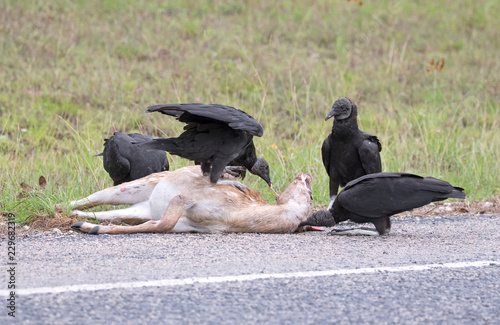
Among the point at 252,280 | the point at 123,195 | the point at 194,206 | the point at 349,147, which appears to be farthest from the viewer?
the point at 349,147

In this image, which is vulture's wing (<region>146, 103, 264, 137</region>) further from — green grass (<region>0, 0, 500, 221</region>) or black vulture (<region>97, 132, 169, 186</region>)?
green grass (<region>0, 0, 500, 221</region>)

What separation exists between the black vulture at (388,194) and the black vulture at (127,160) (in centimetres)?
177

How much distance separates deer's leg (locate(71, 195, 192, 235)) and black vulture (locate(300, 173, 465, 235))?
1019 millimetres

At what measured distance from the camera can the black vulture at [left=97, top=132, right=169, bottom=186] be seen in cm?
589

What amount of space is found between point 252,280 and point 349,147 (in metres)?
2.66

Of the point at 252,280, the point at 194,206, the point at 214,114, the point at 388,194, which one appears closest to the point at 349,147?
the point at 388,194

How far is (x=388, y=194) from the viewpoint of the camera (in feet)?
16.0

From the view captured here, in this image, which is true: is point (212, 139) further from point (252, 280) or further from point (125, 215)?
point (252, 280)

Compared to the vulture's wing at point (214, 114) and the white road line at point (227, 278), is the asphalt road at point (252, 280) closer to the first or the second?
the white road line at point (227, 278)

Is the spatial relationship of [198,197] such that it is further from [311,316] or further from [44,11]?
[44,11]

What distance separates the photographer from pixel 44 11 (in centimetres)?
1322

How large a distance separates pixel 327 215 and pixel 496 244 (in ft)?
3.95

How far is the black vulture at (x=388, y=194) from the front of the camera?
4.84 meters

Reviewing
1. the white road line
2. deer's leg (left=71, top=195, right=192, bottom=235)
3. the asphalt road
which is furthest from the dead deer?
the white road line
